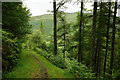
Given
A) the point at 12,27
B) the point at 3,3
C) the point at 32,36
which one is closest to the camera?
the point at 3,3

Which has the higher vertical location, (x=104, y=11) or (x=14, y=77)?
(x=104, y=11)

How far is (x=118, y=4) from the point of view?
43.1ft

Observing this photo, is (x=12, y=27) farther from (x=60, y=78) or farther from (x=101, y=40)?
(x=101, y=40)

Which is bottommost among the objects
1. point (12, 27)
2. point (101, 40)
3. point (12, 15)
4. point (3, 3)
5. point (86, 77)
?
point (86, 77)

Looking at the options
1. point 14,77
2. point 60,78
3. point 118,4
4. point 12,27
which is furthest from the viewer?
point 12,27

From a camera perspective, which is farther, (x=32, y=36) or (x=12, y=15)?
(x=32, y=36)

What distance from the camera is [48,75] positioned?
8.84 meters

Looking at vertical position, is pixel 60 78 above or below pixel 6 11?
below

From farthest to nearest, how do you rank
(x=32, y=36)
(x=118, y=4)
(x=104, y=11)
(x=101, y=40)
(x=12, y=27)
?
(x=32, y=36), (x=101, y=40), (x=104, y=11), (x=12, y=27), (x=118, y=4)

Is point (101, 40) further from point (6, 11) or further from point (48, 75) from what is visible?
point (6, 11)

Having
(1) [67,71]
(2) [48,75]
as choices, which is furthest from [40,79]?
(1) [67,71]

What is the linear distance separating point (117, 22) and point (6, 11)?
13179 millimetres

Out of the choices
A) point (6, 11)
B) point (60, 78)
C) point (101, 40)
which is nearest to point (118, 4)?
point (101, 40)

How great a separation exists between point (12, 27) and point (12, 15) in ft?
5.35
